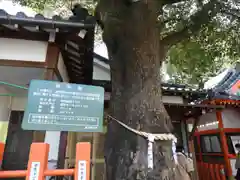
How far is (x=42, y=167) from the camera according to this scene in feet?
5.31

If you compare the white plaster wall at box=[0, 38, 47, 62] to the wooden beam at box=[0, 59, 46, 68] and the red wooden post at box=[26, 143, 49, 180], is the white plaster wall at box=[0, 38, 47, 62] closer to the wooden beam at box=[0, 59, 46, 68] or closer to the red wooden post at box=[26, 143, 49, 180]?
the wooden beam at box=[0, 59, 46, 68]

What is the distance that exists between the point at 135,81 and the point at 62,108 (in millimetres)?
1281

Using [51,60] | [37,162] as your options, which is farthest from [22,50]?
[37,162]

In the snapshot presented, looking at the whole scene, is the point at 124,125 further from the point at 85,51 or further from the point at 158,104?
the point at 85,51

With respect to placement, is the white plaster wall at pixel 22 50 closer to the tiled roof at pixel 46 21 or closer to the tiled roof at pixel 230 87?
the tiled roof at pixel 46 21

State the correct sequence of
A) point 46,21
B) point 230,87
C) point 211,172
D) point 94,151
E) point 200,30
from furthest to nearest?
1. point 230,87
2. point 211,172
3. point 94,151
4. point 200,30
5. point 46,21

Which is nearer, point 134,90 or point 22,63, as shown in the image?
point 134,90

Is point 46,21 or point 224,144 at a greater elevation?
point 46,21

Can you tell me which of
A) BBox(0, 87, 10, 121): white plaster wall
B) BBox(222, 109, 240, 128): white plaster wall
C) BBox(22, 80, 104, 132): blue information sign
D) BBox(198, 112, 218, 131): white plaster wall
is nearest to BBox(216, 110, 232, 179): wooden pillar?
BBox(222, 109, 240, 128): white plaster wall

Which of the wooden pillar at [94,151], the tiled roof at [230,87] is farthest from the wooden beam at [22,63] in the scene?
the tiled roof at [230,87]

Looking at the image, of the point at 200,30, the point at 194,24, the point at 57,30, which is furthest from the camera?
the point at 200,30

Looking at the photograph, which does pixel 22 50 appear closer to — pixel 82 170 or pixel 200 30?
pixel 82 170

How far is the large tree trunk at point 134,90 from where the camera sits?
2.60m

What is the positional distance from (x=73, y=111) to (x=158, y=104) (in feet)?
4.38
